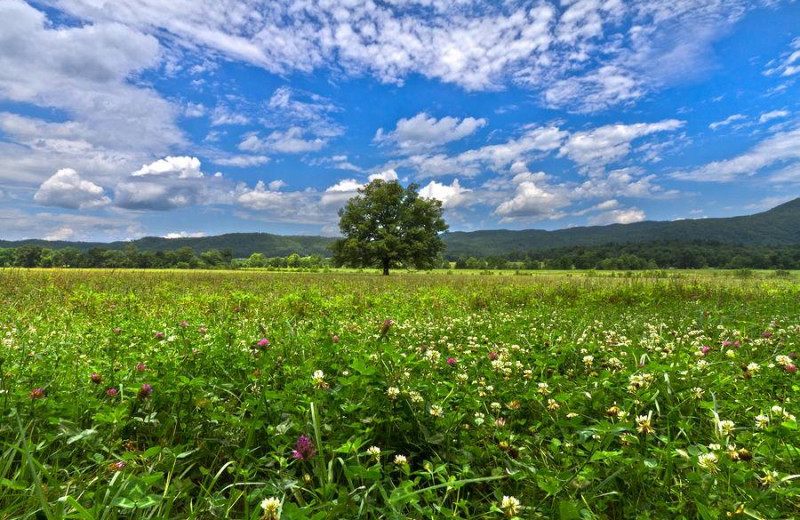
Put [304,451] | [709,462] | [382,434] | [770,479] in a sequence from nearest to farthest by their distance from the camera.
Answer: [770,479] → [709,462] → [304,451] → [382,434]

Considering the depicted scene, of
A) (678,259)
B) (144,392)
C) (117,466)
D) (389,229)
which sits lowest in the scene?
(678,259)

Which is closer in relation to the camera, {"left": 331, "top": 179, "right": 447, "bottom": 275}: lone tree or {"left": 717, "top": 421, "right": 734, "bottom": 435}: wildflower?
{"left": 717, "top": 421, "right": 734, "bottom": 435}: wildflower

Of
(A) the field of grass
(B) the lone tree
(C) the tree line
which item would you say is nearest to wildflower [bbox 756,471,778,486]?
(A) the field of grass

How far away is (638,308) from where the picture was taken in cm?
1034

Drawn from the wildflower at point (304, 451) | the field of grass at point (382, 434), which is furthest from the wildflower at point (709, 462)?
the wildflower at point (304, 451)

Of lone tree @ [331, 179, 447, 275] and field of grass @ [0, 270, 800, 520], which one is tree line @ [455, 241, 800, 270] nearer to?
lone tree @ [331, 179, 447, 275]

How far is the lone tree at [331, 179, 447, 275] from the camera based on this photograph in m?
49.3

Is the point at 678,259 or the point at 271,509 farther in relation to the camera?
the point at 678,259

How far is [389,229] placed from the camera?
51281mm

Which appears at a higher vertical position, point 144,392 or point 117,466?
point 144,392

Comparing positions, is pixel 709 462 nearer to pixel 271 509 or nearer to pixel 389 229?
pixel 271 509

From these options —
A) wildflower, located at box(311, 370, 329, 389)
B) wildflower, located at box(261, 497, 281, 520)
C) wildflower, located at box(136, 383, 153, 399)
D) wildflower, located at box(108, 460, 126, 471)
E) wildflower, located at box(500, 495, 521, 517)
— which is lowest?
wildflower, located at box(500, 495, 521, 517)

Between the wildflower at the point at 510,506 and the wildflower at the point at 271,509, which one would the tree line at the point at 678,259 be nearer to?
the wildflower at the point at 510,506

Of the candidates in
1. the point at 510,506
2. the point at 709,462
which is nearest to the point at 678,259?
the point at 709,462
